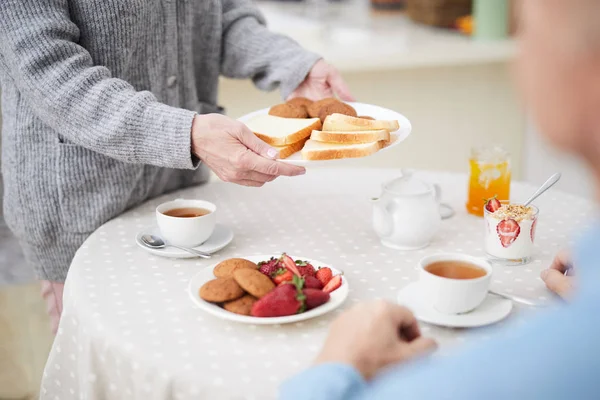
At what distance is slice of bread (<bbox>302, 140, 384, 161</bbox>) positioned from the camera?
5.01 ft

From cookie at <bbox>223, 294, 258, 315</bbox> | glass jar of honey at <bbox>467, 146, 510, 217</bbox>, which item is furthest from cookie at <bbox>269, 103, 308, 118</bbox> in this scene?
cookie at <bbox>223, 294, 258, 315</bbox>

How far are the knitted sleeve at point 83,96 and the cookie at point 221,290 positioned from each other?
0.33 meters

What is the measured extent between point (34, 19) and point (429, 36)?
96.6 inches

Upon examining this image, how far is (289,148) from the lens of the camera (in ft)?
5.24

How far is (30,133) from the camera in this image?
1666 millimetres

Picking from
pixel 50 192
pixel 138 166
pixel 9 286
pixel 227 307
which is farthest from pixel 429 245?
pixel 9 286

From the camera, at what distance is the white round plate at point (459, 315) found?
1177 mm

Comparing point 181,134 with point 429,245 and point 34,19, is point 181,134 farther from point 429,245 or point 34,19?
point 429,245

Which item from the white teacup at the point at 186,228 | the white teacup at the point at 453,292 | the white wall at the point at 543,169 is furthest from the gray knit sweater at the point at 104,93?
the white wall at the point at 543,169

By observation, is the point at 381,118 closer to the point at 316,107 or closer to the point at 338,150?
the point at 316,107

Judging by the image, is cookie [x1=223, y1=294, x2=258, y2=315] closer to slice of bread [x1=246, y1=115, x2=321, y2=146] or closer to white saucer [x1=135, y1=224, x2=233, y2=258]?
white saucer [x1=135, y1=224, x2=233, y2=258]

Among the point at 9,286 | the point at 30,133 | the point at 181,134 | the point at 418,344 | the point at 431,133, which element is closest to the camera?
the point at 418,344

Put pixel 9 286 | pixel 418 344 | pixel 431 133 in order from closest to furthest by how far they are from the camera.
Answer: pixel 418 344, pixel 9 286, pixel 431 133

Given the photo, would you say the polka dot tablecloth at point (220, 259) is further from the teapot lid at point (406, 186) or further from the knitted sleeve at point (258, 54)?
the knitted sleeve at point (258, 54)
